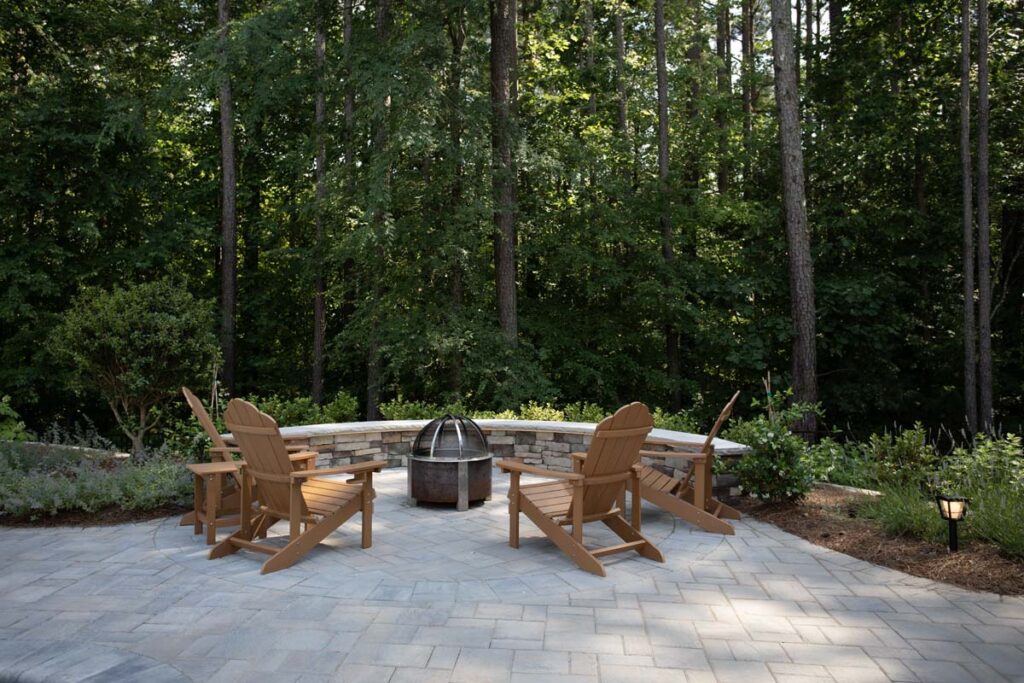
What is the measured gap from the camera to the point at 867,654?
3.21m

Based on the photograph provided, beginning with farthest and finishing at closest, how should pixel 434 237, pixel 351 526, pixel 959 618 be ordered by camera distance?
pixel 434 237 → pixel 351 526 → pixel 959 618

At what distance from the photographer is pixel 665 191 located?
13.5 meters

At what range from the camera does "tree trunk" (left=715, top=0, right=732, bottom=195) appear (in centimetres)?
1460

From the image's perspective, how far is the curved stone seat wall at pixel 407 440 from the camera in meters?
7.55

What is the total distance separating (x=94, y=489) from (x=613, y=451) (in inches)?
164

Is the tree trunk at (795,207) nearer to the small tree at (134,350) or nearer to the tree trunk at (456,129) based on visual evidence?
the tree trunk at (456,129)

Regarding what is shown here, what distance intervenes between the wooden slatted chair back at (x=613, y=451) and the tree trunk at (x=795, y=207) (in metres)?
6.90

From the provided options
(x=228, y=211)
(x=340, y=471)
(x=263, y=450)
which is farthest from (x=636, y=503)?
(x=228, y=211)

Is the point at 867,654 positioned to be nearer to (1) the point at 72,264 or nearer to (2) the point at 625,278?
(2) the point at 625,278

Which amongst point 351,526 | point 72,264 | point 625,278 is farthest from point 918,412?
point 72,264

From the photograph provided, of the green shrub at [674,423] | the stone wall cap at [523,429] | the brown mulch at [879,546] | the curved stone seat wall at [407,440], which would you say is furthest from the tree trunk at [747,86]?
the brown mulch at [879,546]

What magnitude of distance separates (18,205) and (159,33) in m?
4.86

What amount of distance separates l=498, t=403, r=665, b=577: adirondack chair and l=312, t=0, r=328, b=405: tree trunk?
26.7ft

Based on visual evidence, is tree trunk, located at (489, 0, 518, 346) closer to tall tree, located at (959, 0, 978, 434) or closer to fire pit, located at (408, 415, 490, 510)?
fire pit, located at (408, 415, 490, 510)
